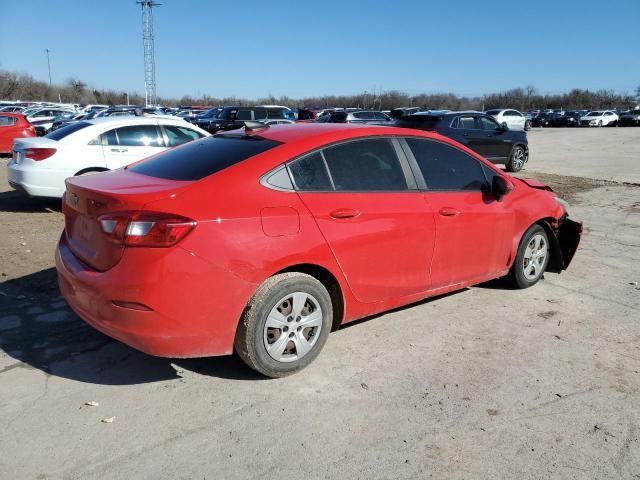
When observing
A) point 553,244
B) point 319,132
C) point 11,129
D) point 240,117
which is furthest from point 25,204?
point 240,117

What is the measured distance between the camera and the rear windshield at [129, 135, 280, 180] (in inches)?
138

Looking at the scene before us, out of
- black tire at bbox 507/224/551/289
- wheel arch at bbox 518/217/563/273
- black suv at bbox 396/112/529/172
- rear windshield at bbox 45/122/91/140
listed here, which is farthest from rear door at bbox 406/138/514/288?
black suv at bbox 396/112/529/172

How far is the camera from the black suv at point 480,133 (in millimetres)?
14664

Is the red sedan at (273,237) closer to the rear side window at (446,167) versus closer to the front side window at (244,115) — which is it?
the rear side window at (446,167)

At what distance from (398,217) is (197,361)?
1.76m

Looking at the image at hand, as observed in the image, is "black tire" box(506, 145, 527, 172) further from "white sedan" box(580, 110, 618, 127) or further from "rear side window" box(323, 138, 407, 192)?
"white sedan" box(580, 110, 618, 127)

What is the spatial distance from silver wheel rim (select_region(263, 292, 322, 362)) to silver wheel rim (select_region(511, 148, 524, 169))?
13560 millimetres

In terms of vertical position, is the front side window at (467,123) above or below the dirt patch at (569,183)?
above

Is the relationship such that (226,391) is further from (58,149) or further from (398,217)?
(58,149)

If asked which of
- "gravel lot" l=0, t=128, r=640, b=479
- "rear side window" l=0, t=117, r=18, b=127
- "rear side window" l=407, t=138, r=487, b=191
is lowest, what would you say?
"gravel lot" l=0, t=128, r=640, b=479

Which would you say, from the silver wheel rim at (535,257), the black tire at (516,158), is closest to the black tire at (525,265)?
the silver wheel rim at (535,257)

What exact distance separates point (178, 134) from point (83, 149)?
1.63m

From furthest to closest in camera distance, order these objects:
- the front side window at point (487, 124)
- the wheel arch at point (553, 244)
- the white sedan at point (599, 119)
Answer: the white sedan at point (599, 119) < the front side window at point (487, 124) < the wheel arch at point (553, 244)

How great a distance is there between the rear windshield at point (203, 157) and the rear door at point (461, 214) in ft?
4.24
